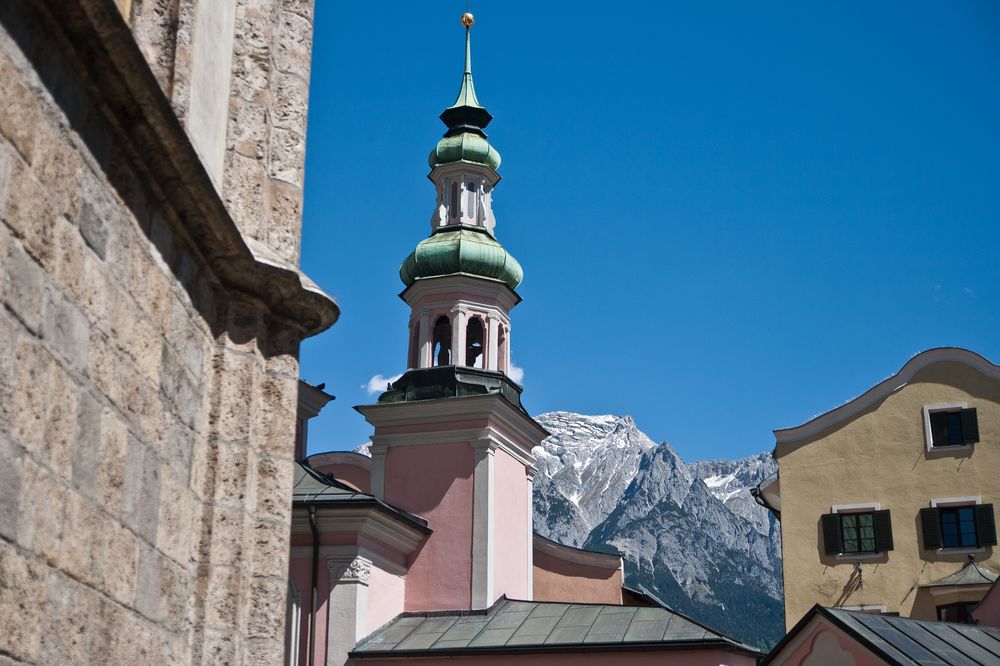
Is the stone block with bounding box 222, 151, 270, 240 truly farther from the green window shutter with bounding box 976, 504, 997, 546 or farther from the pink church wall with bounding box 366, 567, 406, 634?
the green window shutter with bounding box 976, 504, 997, 546

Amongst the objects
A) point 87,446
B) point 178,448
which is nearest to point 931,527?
point 178,448

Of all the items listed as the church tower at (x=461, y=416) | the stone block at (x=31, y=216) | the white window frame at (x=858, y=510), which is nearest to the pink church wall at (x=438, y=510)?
the church tower at (x=461, y=416)

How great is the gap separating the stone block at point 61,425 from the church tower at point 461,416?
20.8m

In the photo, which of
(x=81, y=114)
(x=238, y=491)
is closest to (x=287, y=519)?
(x=238, y=491)

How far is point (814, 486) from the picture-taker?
29.2 meters

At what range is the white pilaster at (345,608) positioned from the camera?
76.8 ft

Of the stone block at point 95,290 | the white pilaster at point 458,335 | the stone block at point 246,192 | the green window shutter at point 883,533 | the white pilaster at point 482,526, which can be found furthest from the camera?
the green window shutter at point 883,533

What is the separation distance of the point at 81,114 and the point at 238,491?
2.41 meters

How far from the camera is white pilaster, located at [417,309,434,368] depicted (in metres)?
28.2

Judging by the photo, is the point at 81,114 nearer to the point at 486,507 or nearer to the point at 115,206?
the point at 115,206

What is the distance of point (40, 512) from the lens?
4.99 m

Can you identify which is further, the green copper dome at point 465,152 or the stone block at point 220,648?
the green copper dome at point 465,152

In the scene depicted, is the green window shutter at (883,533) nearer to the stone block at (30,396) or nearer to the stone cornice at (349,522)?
the stone cornice at (349,522)

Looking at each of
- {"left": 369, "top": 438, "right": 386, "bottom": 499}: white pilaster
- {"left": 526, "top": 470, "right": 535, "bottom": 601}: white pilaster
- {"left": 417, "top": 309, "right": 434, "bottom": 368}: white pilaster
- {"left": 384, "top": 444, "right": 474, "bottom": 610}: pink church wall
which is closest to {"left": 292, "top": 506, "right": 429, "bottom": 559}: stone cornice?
{"left": 384, "top": 444, "right": 474, "bottom": 610}: pink church wall
